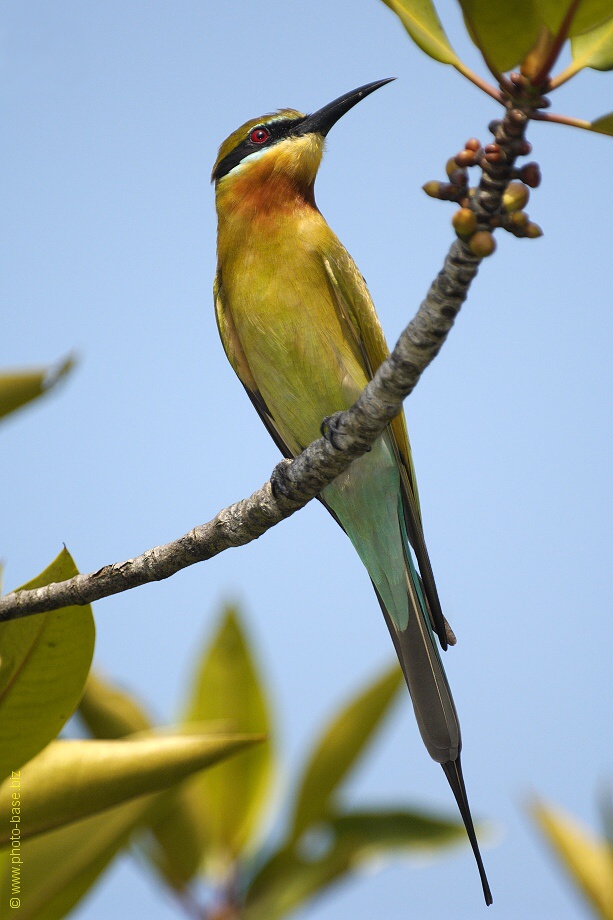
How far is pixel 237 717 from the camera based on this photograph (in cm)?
310

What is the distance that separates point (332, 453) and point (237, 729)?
47.5 inches

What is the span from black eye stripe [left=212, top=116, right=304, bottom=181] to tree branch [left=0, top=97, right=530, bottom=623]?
188 cm

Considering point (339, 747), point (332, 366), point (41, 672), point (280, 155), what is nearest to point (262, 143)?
point (280, 155)

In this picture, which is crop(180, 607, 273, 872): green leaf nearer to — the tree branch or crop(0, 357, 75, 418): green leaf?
the tree branch

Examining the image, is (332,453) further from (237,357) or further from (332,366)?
(237,357)

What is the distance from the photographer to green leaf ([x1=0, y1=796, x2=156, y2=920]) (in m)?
2.12

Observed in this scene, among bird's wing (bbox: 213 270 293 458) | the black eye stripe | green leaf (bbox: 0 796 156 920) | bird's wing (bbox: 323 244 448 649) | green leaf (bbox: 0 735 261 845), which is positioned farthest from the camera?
the black eye stripe

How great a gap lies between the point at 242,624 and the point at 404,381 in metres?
1.47

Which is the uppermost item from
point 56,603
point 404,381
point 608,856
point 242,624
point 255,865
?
point 404,381

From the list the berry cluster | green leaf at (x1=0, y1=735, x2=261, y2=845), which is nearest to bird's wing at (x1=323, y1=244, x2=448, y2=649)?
green leaf at (x1=0, y1=735, x2=261, y2=845)

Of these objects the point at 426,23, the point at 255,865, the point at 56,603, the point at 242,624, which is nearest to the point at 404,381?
the point at 426,23

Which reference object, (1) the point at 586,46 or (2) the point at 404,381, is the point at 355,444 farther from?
(1) the point at 586,46

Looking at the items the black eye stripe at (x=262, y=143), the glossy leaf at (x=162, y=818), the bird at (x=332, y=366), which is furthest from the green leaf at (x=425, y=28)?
the black eye stripe at (x=262, y=143)

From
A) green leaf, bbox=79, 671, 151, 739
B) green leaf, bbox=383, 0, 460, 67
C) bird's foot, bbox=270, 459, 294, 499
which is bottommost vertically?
green leaf, bbox=79, 671, 151, 739
